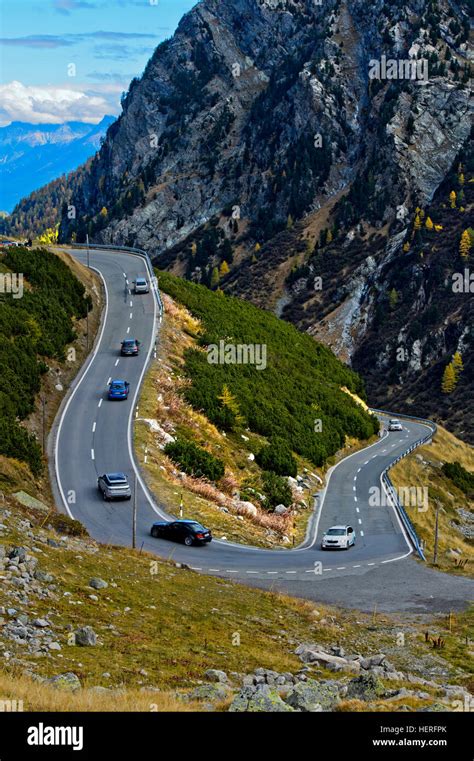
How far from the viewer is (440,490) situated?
206 feet

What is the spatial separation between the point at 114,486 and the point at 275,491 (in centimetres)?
1172

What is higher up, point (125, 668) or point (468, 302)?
point (468, 302)

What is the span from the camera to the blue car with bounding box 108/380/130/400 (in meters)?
49.6

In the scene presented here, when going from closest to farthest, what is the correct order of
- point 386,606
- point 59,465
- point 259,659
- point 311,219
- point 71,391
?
point 259,659 → point 386,606 → point 59,465 → point 71,391 → point 311,219

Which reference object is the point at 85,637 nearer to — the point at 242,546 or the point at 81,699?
the point at 81,699

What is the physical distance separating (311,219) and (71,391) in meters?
149

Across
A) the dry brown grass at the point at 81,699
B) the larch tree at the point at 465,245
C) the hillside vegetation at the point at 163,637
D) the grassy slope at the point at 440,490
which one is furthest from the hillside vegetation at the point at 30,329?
the larch tree at the point at 465,245

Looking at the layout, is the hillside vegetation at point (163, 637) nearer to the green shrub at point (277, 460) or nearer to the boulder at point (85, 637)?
the boulder at point (85, 637)

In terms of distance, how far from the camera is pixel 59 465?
4109 centimetres

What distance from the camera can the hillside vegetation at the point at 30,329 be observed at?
1582 inches

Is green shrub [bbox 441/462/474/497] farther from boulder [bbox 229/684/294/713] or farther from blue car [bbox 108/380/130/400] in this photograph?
boulder [bbox 229/684/294/713]

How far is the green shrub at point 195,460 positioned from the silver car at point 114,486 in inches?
224
